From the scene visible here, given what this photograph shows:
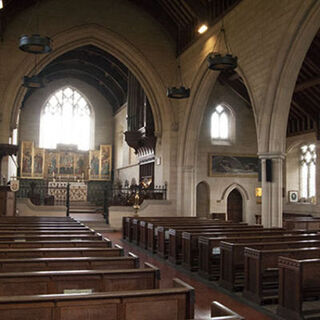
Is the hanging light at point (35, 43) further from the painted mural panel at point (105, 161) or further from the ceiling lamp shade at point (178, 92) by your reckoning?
the painted mural panel at point (105, 161)

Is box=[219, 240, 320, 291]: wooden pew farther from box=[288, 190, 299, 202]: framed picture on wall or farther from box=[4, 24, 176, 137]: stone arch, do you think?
box=[288, 190, 299, 202]: framed picture on wall

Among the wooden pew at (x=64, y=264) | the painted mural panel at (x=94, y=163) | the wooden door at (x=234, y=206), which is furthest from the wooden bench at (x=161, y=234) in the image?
the painted mural panel at (x=94, y=163)

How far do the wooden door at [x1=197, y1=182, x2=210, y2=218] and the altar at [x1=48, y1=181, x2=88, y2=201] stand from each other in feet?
30.8

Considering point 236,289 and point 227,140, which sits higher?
point 227,140

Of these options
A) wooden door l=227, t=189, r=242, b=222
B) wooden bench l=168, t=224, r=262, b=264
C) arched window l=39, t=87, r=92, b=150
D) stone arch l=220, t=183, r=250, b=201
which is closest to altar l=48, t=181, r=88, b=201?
arched window l=39, t=87, r=92, b=150

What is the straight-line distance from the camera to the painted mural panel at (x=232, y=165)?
1939cm

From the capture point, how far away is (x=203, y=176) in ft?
63.0

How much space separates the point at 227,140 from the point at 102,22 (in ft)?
23.9

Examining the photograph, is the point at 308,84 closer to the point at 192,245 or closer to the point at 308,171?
the point at 308,171

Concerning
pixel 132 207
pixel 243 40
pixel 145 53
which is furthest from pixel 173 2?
pixel 132 207

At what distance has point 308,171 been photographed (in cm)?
1925

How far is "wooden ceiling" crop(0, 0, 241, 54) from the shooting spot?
15242 mm

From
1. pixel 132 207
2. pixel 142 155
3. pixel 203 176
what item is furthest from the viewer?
pixel 142 155

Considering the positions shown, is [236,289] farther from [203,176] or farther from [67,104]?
[67,104]
